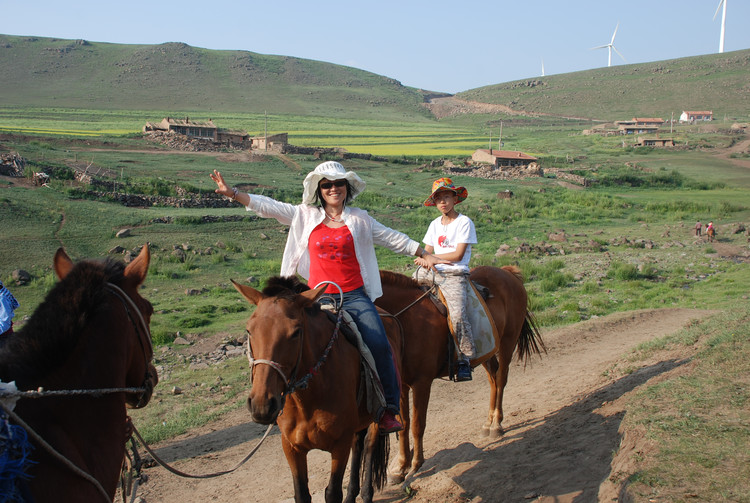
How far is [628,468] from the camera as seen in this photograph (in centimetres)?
427

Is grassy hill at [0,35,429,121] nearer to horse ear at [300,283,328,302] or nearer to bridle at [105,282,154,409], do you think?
horse ear at [300,283,328,302]

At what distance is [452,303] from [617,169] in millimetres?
54339

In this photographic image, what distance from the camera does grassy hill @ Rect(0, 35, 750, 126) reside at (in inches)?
4636

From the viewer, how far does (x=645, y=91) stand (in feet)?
422

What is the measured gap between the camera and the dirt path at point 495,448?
517cm

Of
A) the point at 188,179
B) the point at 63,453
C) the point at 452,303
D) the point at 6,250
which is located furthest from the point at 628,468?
the point at 188,179

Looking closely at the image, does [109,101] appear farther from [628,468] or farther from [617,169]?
[628,468]

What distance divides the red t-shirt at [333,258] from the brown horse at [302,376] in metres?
0.46

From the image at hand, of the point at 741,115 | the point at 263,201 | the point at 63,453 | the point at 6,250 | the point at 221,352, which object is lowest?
the point at 221,352

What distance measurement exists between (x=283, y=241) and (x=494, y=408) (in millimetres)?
17254

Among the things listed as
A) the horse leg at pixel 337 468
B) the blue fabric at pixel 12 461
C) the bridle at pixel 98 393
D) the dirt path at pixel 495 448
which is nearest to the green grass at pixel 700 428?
the dirt path at pixel 495 448

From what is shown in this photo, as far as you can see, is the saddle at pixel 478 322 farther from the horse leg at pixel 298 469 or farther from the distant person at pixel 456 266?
the horse leg at pixel 298 469

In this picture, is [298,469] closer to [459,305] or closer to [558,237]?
[459,305]

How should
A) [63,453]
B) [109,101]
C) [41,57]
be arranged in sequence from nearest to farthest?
[63,453] → [109,101] → [41,57]
